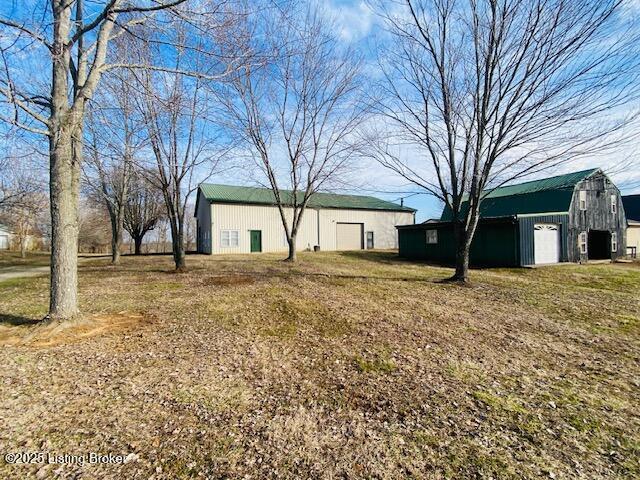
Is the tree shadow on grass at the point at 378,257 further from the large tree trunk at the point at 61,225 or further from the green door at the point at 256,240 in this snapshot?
the large tree trunk at the point at 61,225

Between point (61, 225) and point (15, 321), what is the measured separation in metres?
2.32

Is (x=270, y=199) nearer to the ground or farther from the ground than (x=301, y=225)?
farther from the ground

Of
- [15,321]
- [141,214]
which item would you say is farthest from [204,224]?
[15,321]

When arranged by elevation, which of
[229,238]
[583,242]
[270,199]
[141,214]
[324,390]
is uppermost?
[270,199]

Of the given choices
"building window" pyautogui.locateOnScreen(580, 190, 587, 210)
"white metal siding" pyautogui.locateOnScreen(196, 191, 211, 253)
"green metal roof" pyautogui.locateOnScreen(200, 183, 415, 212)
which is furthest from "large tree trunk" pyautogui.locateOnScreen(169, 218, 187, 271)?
"building window" pyautogui.locateOnScreen(580, 190, 587, 210)

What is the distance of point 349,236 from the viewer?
30.6 meters

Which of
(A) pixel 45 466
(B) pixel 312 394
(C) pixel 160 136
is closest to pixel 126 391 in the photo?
(A) pixel 45 466

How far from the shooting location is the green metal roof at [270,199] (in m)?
25.8

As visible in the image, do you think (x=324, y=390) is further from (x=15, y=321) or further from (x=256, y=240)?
(x=256, y=240)

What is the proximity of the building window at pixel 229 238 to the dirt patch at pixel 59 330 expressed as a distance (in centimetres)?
1924

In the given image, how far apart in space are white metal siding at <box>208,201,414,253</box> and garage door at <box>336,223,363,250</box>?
1.36 ft

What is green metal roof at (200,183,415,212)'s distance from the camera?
25.8 m

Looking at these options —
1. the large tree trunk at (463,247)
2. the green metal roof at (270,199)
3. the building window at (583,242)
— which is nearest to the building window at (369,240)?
the green metal roof at (270,199)

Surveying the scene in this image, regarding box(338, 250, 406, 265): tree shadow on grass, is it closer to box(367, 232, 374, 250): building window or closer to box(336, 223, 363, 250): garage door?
box(336, 223, 363, 250): garage door
